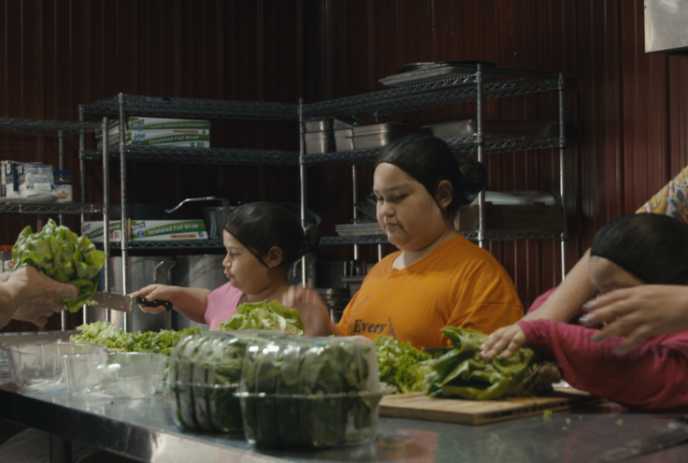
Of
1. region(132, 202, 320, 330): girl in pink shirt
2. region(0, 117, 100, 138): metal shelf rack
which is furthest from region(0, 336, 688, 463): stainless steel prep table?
region(0, 117, 100, 138): metal shelf rack

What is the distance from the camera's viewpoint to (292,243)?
2.73 meters

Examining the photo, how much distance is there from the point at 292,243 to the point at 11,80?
2.90 meters

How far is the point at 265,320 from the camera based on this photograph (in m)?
1.83

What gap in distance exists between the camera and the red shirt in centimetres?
149

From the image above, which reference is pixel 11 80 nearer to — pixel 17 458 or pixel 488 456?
pixel 17 458

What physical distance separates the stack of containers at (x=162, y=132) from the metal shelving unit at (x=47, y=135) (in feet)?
0.59

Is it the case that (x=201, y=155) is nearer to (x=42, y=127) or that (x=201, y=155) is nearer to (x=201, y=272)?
(x=201, y=272)

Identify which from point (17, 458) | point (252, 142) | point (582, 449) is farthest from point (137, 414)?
point (252, 142)

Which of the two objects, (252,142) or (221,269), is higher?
(252,142)

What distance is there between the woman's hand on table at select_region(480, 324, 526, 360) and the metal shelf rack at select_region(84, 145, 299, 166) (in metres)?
3.41

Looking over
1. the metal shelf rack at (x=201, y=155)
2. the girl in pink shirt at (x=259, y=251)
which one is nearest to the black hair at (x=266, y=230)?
the girl in pink shirt at (x=259, y=251)

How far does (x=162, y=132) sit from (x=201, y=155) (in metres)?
0.38

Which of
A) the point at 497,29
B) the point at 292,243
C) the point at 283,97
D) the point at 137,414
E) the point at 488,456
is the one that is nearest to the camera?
the point at 488,456

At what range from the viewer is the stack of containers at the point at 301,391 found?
112 cm
